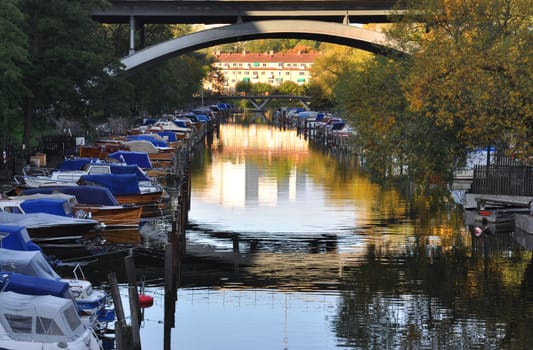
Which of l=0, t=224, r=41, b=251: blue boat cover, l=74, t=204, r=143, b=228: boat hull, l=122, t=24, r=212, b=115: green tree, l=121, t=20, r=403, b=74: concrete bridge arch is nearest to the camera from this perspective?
l=0, t=224, r=41, b=251: blue boat cover

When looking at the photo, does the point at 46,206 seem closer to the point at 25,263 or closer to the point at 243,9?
the point at 25,263

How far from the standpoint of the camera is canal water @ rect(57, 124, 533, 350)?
82.5 feet

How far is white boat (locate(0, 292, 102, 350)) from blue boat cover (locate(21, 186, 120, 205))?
60.0 ft

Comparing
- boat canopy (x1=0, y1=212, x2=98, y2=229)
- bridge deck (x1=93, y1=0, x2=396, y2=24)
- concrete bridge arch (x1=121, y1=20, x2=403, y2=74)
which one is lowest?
boat canopy (x1=0, y1=212, x2=98, y2=229)

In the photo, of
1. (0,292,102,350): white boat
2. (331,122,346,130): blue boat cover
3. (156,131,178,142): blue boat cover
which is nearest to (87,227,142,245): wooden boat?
(0,292,102,350): white boat

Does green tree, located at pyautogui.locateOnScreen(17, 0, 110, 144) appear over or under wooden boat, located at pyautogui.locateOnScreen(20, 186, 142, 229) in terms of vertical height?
over

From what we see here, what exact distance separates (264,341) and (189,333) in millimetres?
1768

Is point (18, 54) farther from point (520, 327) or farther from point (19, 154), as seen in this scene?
point (520, 327)

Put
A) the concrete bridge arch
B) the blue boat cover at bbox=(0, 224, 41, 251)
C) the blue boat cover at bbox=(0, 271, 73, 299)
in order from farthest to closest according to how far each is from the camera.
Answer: the concrete bridge arch → the blue boat cover at bbox=(0, 224, 41, 251) → the blue boat cover at bbox=(0, 271, 73, 299)

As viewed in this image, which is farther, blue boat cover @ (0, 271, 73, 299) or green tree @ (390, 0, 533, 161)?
green tree @ (390, 0, 533, 161)

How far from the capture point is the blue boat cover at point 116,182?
43.1m

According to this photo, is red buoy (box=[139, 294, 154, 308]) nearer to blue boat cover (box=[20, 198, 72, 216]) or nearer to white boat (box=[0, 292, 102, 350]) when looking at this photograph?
white boat (box=[0, 292, 102, 350])

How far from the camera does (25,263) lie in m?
24.7

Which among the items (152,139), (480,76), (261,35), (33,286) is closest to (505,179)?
(480,76)
